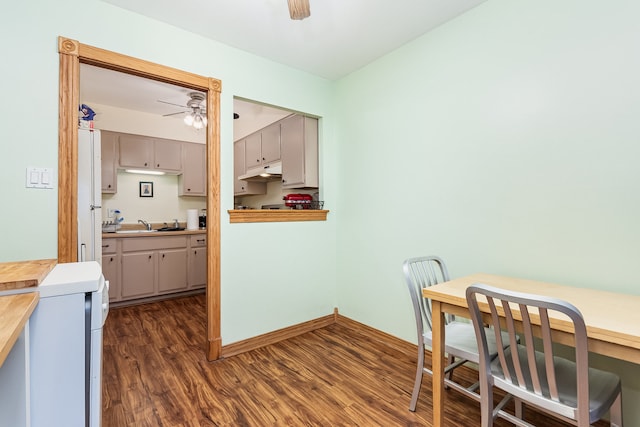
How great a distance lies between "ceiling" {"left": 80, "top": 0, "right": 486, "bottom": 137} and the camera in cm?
198

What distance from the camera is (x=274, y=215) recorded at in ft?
8.98

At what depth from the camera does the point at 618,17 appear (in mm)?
1486

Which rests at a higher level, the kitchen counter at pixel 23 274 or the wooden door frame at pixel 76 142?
the wooden door frame at pixel 76 142

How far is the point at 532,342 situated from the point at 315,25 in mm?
2320

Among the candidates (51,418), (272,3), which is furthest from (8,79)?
(51,418)

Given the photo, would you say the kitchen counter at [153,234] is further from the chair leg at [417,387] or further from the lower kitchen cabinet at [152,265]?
the chair leg at [417,387]

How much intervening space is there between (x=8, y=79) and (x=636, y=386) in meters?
3.68

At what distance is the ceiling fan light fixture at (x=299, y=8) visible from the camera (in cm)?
150

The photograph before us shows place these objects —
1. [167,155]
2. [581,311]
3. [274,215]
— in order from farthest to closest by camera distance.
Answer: [167,155] → [274,215] → [581,311]

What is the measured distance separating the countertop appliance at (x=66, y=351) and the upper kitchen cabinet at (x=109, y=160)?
3258 mm

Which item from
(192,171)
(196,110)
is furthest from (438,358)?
(192,171)

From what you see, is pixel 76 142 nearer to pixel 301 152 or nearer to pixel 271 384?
pixel 301 152

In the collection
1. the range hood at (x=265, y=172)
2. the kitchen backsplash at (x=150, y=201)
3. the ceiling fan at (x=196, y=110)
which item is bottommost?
the kitchen backsplash at (x=150, y=201)

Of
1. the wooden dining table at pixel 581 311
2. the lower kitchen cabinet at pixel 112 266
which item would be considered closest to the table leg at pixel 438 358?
the wooden dining table at pixel 581 311
